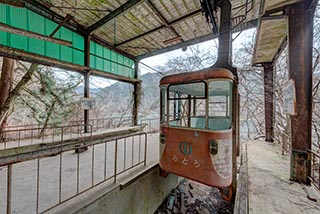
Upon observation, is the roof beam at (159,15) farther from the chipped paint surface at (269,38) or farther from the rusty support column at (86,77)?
the chipped paint surface at (269,38)

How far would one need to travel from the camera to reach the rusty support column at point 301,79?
2467 millimetres

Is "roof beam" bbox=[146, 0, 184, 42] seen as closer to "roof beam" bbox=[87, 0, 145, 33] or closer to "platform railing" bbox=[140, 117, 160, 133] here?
"roof beam" bbox=[87, 0, 145, 33]

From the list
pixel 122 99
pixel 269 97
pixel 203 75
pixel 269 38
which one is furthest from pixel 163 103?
pixel 122 99

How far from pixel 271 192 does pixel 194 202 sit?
2363mm

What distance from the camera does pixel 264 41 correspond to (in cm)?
404

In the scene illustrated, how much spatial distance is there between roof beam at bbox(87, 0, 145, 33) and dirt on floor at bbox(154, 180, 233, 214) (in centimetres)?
572

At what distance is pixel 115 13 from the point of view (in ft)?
16.3

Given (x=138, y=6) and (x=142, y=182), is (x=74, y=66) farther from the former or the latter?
(x=142, y=182)

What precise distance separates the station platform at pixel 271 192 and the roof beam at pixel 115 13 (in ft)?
17.1

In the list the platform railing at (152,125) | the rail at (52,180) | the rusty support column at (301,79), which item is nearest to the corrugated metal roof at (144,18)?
the rusty support column at (301,79)

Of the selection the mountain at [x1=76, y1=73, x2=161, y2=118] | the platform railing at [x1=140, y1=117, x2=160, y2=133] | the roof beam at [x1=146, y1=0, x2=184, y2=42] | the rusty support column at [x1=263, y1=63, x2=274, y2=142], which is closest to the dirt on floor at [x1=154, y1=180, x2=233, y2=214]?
the rusty support column at [x1=263, y1=63, x2=274, y2=142]

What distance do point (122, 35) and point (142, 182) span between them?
590 cm

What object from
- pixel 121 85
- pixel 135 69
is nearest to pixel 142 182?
pixel 135 69

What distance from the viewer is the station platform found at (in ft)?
6.62
